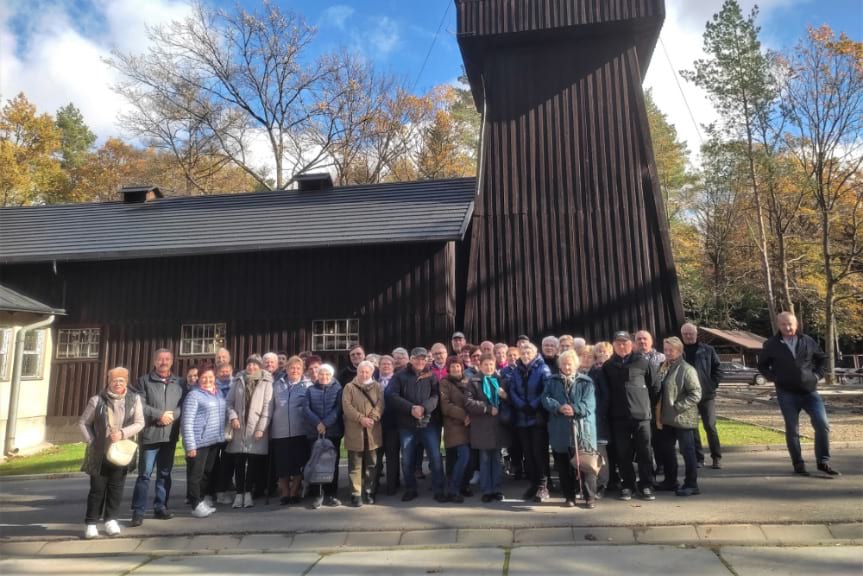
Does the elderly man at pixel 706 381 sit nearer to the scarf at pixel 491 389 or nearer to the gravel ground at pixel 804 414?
the scarf at pixel 491 389

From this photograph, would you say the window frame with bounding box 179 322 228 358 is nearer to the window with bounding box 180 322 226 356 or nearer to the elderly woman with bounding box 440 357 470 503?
the window with bounding box 180 322 226 356

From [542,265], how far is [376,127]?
19420 millimetres

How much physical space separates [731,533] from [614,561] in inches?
51.7

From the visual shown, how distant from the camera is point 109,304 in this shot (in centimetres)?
1345

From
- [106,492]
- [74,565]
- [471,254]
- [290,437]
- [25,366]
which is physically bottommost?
[74,565]

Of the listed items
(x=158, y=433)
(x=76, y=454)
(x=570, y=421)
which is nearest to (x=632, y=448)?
(x=570, y=421)

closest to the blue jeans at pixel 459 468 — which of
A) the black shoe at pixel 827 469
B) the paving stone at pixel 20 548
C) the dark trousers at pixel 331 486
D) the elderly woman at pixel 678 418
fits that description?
the dark trousers at pixel 331 486

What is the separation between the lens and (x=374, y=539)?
5371 millimetres

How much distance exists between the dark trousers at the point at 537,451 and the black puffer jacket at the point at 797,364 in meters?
2.92

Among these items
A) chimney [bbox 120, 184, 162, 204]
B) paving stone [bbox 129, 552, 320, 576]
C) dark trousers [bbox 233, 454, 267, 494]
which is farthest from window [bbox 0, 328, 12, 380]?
paving stone [bbox 129, 552, 320, 576]

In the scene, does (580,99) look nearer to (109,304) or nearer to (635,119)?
(635,119)

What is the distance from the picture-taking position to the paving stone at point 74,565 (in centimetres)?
494

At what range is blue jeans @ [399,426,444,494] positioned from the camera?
6.45 meters

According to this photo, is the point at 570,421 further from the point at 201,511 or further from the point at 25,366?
the point at 25,366
